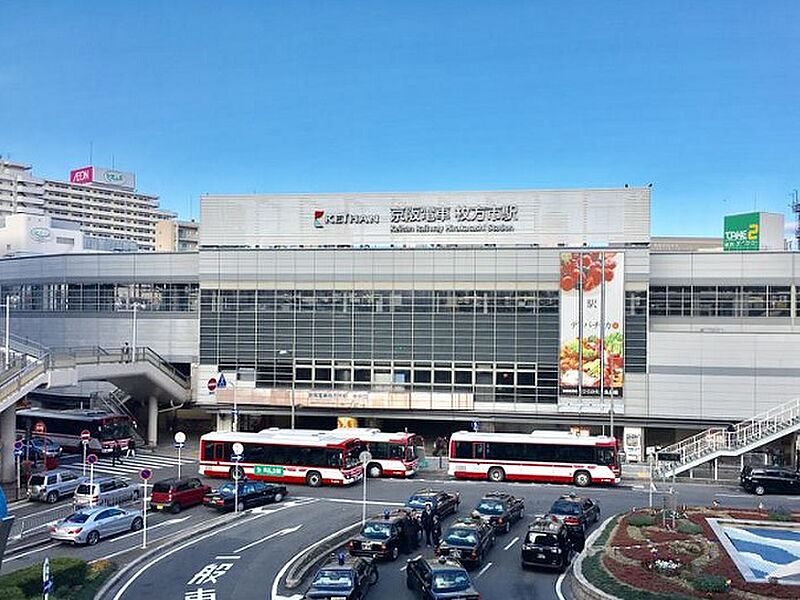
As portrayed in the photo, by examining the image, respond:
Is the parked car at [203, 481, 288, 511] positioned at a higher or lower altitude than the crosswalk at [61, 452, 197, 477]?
higher

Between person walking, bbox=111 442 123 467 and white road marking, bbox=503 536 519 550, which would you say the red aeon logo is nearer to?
person walking, bbox=111 442 123 467

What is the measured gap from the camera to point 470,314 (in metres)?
55.4

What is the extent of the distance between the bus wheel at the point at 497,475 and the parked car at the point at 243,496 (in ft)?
40.1

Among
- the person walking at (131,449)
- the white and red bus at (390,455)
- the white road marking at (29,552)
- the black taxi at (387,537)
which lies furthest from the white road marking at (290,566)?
the person walking at (131,449)

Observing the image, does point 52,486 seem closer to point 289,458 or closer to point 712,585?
point 289,458

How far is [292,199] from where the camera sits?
58.2m

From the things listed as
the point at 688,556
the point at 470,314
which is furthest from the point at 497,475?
the point at 688,556

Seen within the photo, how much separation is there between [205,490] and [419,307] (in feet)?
74.3

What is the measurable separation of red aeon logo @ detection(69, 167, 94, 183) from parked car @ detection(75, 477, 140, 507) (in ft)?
433

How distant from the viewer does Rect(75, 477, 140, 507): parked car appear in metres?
35.5

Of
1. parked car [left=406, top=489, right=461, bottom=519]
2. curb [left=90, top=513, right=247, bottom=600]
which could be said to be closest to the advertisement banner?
parked car [left=406, top=489, right=461, bottom=519]

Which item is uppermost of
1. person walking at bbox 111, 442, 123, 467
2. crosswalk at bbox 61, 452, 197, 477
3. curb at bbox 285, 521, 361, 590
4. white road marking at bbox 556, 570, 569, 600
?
curb at bbox 285, 521, 361, 590

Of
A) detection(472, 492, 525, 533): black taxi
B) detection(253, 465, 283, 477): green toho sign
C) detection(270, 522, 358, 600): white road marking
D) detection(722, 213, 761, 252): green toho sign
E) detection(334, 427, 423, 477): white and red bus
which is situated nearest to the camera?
detection(270, 522, 358, 600): white road marking

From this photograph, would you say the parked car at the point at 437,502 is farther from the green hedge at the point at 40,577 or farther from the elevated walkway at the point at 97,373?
the elevated walkway at the point at 97,373
